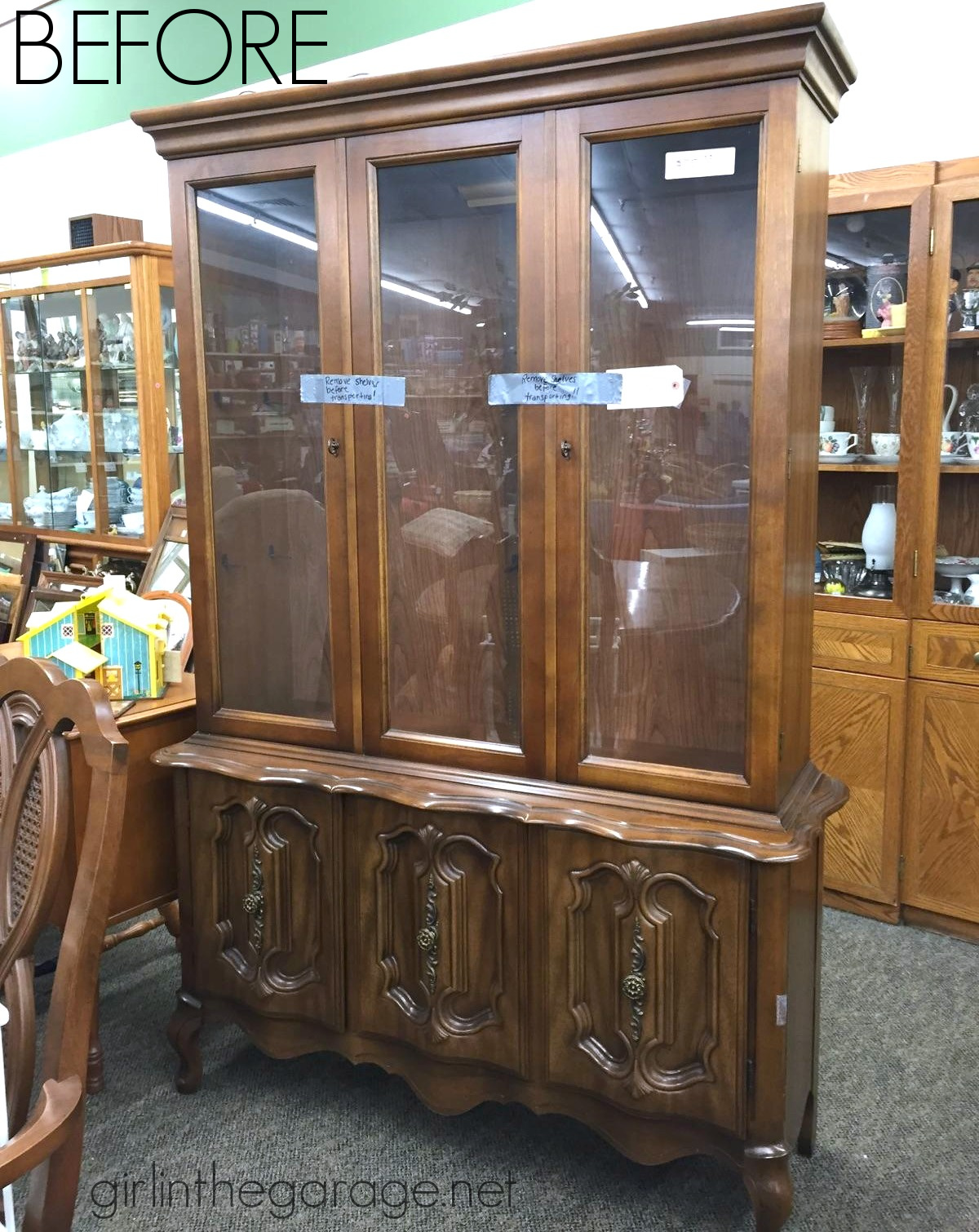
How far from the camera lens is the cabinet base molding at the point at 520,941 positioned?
1717 mm

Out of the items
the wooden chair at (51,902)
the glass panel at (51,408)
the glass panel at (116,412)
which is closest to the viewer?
the wooden chair at (51,902)

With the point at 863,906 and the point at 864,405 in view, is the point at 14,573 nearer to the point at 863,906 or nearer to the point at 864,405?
the point at 864,405

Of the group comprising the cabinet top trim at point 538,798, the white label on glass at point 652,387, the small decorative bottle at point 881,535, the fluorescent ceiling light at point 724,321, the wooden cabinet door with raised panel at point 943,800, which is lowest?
the wooden cabinet door with raised panel at point 943,800

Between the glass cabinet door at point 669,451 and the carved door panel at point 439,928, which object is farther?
the carved door panel at point 439,928

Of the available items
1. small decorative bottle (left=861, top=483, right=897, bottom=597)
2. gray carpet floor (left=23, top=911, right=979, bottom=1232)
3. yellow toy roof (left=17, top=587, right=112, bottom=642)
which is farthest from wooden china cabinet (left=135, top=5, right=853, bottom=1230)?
small decorative bottle (left=861, top=483, right=897, bottom=597)

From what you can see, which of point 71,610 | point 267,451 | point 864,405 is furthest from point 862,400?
point 71,610

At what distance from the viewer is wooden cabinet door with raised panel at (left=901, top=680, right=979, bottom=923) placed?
2812mm

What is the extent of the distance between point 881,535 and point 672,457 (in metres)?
1.42

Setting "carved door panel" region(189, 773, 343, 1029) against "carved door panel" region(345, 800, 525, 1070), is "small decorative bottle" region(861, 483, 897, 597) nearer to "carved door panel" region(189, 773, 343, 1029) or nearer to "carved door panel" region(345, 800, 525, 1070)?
"carved door panel" region(345, 800, 525, 1070)

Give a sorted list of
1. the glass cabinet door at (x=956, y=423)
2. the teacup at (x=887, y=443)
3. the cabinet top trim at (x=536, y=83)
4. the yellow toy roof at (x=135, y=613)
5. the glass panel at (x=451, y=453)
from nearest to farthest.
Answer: the cabinet top trim at (x=536, y=83)
the glass panel at (x=451, y=453)
the yellow toy roof at (x=135, y=613)
the glass cabinet door at (x=956, y=423)
the teacup at (x=887, y=443)

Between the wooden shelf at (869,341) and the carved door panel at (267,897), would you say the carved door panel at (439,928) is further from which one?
the wooden shelf at (869,341)

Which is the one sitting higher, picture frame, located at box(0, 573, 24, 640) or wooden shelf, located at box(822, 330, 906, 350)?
wooden shelf, located at box(822, 330, 906, 350)

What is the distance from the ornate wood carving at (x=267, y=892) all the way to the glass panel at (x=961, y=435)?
181 cm

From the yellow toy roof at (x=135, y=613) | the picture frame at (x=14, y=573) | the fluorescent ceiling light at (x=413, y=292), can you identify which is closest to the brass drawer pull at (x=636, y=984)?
the fluorescent ceiling light at (x=413, y=292)
